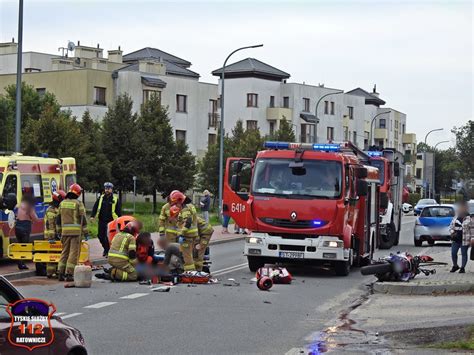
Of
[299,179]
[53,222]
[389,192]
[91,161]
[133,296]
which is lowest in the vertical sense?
[133,296]

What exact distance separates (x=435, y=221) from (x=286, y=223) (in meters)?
14.6

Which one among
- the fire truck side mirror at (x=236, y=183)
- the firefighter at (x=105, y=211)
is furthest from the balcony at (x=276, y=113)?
the fire truck side mirror at (x=236, y=183)

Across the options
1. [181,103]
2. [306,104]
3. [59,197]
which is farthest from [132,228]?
[306,104]

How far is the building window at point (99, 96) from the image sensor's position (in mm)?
76125

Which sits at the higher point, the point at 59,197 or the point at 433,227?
the point at 59,197

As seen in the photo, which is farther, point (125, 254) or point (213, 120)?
point (213, 120)

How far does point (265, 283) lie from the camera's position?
60.0 ft

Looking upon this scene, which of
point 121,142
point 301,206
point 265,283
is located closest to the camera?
point 265,283

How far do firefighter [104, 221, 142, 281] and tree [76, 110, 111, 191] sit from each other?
3368cm

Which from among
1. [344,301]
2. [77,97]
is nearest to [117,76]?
[77,97]

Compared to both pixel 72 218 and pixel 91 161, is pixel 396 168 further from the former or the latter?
pixel 91 161

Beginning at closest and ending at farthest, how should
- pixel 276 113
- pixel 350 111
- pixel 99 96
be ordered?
pixel 99 96
pixel 276 113
pixel 350 111

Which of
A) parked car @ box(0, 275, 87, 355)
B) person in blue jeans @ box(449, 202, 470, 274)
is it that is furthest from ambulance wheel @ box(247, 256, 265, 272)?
parked car @ box(0, 275, 87, 355)

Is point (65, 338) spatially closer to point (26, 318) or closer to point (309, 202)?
point (26, 318)
